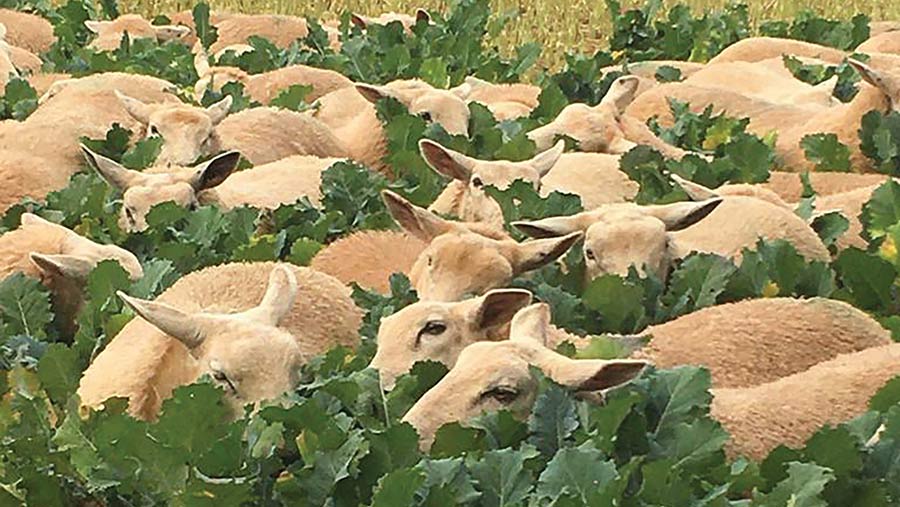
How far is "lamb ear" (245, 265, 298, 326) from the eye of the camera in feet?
18.7

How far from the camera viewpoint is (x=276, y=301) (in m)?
5.78

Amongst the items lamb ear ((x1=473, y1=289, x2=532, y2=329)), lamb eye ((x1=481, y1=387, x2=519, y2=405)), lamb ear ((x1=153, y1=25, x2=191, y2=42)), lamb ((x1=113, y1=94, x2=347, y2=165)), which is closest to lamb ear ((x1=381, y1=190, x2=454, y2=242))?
lamb ear ((x1=473, y1=289, x2=532, y2=329))

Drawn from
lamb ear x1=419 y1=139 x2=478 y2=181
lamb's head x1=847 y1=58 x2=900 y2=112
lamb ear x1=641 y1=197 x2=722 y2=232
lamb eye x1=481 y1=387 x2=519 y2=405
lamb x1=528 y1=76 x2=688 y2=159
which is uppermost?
lamb eye x1=481 y1=387 x2=519 y2=405

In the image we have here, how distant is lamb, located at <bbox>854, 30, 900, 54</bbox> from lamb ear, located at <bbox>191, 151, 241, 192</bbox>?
716 centimetres

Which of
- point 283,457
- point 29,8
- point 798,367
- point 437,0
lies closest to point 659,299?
point 798,367

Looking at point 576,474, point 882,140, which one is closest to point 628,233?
point 576,474

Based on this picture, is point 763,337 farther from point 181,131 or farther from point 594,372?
point 181,131

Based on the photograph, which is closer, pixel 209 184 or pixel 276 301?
pixel 276 301

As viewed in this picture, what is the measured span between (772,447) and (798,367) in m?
1.18

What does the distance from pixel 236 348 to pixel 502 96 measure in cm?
645

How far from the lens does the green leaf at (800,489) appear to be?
430cm

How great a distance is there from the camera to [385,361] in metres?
5.60

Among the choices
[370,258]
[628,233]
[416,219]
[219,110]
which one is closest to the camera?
[416,219]

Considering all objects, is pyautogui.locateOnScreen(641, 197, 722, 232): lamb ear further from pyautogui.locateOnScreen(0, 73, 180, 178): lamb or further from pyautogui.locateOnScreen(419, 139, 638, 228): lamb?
pyautogui.locateOnScreen(0, 73, 180, 178): lamb
